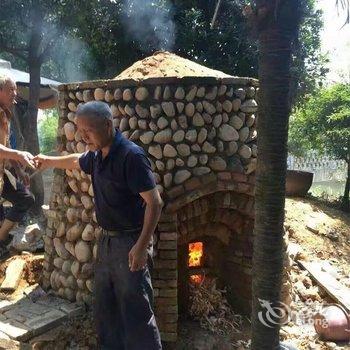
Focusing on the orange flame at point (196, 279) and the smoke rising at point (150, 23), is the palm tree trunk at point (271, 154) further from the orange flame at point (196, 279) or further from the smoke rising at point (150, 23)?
the smoke rising at point (150, 23)

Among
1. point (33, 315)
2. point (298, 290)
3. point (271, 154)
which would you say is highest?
point (271, 154)

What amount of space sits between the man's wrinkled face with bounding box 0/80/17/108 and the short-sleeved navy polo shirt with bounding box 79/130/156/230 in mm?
1756

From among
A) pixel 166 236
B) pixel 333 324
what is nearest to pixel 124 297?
pixel 166 236

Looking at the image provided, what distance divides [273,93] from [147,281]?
1642mm

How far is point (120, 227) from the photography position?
3.11m

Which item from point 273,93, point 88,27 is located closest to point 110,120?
point 273,93

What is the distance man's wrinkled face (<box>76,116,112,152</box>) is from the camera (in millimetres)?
2930

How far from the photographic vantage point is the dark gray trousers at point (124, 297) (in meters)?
3.13

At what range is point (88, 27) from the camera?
29.2ft

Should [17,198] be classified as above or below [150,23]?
below

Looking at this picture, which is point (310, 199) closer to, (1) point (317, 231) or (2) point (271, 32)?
(1) point (317, 231)

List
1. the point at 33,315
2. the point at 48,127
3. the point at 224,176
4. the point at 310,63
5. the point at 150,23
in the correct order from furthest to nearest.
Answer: the point at 48,127 → the point at 310,63 → the point at 150,23 → the point at 224,176 → the point at 33,315

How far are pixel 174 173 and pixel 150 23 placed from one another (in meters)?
5.90

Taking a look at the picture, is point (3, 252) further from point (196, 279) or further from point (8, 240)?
point (196, 279)
